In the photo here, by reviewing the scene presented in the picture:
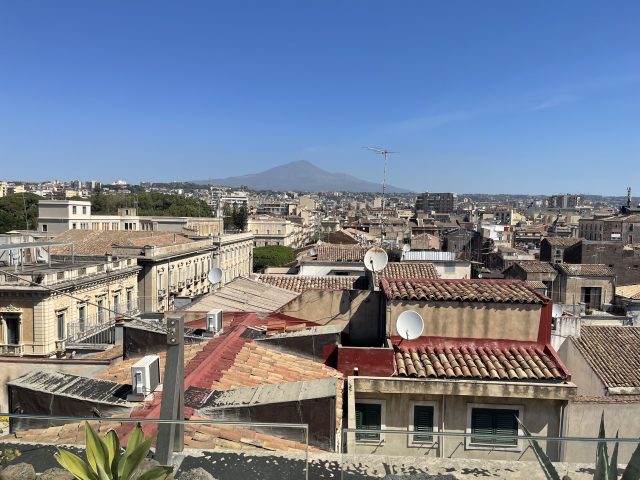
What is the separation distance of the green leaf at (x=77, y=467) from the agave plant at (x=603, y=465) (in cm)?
320

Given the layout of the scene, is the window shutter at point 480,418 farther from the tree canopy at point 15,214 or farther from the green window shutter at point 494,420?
the tree canopy at point 15,214

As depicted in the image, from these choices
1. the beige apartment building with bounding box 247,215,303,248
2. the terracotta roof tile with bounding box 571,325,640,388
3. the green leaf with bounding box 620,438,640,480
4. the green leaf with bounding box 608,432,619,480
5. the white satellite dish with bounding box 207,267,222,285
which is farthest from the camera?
the beige apartment building with bounding box 247,215,303,248

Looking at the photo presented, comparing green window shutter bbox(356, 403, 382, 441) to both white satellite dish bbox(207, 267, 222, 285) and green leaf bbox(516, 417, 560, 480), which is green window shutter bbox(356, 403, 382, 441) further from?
white satellite dish bbox(207, 267, 222, 285)

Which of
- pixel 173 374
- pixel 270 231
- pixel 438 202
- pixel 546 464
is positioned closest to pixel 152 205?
pixel 270 231

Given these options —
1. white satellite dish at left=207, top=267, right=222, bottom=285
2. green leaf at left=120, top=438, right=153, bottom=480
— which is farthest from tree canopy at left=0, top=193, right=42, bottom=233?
green leaf at left=120, top=438, right=153, bottom=480

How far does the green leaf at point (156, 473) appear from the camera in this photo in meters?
3.52

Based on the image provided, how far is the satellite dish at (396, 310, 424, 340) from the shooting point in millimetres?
9102

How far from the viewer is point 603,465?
3.96 meters

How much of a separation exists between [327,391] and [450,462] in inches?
74.6

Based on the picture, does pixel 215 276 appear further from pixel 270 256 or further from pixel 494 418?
pixel 270 256

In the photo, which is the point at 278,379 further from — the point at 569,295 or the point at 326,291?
the point at 569,295

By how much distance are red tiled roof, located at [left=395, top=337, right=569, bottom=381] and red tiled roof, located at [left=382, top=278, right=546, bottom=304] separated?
78cm

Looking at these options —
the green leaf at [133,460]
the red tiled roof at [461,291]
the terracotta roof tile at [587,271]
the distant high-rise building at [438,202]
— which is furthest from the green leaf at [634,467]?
the distant high-rise building at [438,202]

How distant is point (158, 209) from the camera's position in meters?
104
